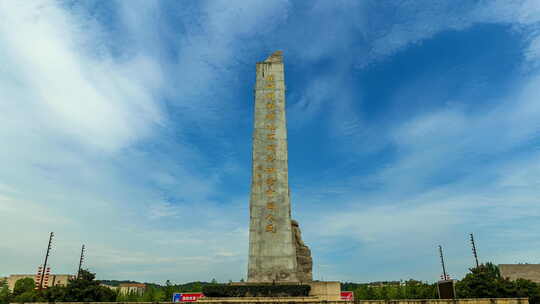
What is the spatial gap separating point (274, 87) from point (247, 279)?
8.82 m

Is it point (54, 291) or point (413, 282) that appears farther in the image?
point (413, 282)

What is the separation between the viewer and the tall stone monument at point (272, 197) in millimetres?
15070

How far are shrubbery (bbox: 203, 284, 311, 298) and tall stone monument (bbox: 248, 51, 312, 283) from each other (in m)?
2.02

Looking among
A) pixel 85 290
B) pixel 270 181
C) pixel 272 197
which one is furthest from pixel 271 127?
pixel 85 290

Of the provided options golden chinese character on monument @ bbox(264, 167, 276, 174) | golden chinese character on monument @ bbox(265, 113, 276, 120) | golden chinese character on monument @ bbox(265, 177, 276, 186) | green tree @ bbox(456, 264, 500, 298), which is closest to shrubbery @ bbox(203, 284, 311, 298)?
golden chinese character on monument @ bbox(265, 177, 276, 186)

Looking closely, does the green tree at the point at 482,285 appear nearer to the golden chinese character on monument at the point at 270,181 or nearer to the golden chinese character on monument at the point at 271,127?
the golden chinese character on monument at the point at 270,181

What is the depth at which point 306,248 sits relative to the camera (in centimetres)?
1764

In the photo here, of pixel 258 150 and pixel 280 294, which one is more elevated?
pixel 258 150

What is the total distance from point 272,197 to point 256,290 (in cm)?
425

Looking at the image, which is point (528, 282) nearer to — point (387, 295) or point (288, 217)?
point (288, 217)

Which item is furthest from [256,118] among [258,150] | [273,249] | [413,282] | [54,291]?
[413,282]

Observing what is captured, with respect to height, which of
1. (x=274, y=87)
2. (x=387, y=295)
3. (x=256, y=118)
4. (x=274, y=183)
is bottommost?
(x=387, y=295)

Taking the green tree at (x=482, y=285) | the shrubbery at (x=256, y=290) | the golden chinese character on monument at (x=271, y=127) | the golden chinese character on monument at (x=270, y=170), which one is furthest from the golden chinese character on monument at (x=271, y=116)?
the green tree at (x=482, y=285)

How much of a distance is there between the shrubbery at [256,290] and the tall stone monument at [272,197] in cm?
202
